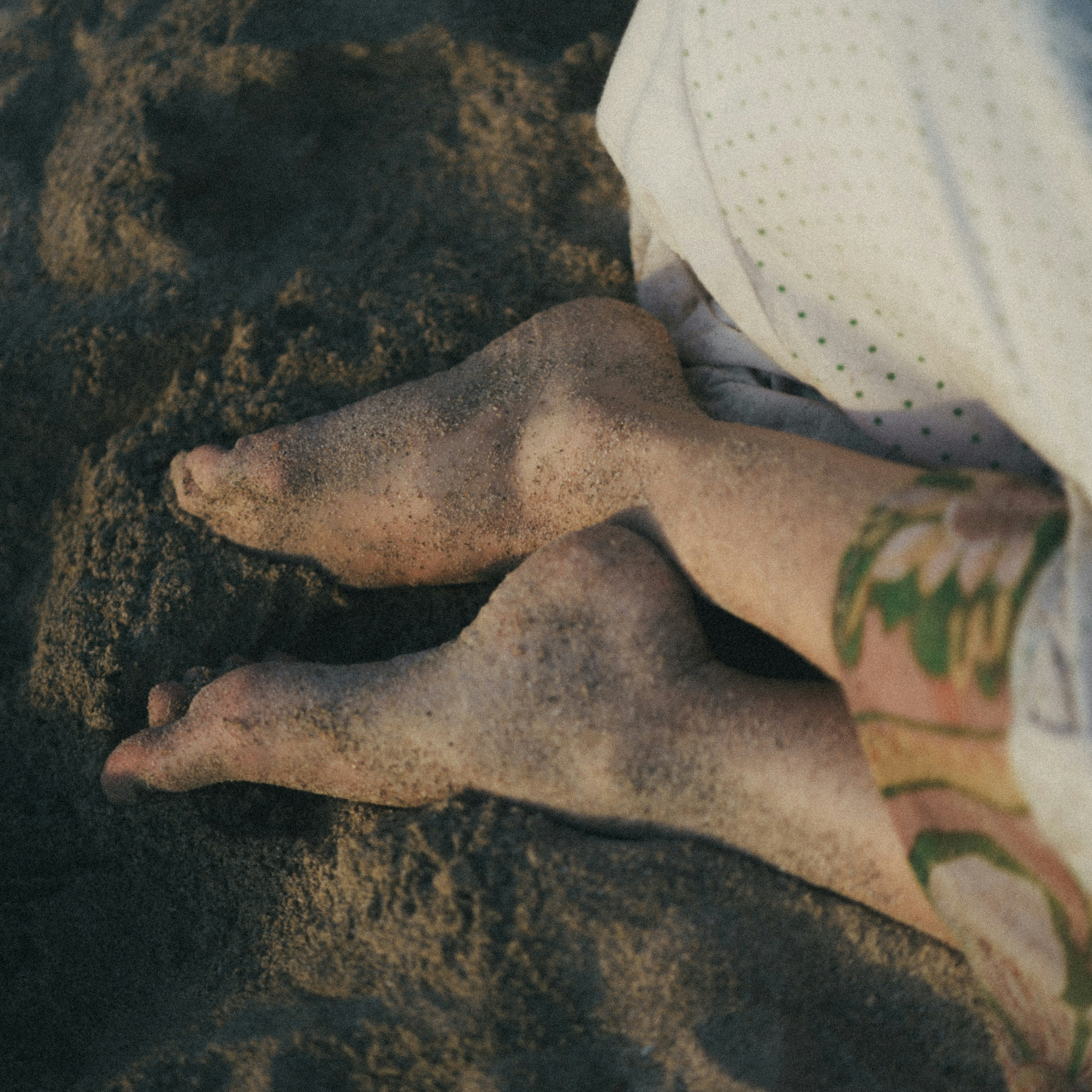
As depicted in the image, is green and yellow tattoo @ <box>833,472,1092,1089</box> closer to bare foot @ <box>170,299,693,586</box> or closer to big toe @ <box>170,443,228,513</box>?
bare foot @ <box>170,299,693,586</box>

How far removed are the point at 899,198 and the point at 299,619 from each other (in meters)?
0.87

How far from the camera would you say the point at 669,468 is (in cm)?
96

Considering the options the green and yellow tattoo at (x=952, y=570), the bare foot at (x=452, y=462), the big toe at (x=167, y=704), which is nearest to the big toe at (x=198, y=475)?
the bare foot at (x=452, y=462)

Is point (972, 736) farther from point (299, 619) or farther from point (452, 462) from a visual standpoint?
point (299, 619)

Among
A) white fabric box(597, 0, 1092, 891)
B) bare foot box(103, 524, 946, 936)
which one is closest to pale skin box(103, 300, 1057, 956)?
bare foot box(103, 524, 946, 936)

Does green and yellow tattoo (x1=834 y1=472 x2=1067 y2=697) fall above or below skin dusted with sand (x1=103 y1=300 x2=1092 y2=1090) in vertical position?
above

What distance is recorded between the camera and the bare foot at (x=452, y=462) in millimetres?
1082

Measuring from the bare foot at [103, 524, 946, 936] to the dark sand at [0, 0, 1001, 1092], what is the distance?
0.16ft

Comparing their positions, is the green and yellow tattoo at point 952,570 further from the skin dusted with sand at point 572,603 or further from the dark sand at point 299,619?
the dark sand at point 299,619

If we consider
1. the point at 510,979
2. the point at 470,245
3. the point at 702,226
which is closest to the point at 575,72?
the point at 470,245

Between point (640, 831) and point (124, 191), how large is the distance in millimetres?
1295

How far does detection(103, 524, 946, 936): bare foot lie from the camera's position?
856 millimetres

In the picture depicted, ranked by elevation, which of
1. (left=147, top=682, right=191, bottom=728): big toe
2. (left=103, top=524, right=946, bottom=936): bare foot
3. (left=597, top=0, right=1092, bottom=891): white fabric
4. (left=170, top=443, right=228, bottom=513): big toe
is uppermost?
(left=597, top=0, right=1092, bottom=891): white fabric

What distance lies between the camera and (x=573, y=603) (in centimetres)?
94
